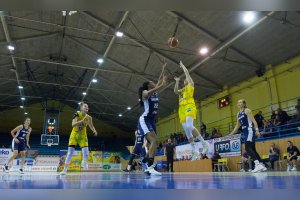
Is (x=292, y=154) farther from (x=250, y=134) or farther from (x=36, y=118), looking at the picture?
(x=36, y=118)

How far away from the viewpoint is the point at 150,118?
554 centimetres

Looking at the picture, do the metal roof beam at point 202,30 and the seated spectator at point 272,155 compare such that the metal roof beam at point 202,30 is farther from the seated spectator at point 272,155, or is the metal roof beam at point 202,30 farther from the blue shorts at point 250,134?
the blue shorts at point 250,134

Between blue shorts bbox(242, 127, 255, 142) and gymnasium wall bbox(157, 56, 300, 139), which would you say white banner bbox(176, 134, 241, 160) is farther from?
blue shorts bbox(242, 127, 255, 142)

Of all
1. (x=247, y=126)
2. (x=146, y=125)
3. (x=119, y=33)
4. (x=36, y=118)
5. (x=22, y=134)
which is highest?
(x=119, y=33)

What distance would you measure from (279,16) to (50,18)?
11.9 meters

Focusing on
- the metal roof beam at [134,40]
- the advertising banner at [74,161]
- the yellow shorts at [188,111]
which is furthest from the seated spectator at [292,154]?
the advertising banner at [74,161]

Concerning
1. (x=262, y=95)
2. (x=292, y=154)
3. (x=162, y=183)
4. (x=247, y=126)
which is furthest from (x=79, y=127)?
(x=262, y=95)

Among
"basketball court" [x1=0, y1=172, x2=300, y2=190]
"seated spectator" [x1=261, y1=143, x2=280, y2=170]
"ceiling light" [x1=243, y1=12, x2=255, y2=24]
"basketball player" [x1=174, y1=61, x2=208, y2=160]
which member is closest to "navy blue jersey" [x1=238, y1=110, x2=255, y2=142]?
"basketball player" [x1=174, y1=61, x2=208, y2=160]

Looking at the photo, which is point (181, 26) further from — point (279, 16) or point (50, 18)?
point (50, 18)

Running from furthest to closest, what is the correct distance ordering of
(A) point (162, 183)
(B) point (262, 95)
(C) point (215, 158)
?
(B) point (262, 95) < (C) point (215, 158) < (A) point (162, 183)

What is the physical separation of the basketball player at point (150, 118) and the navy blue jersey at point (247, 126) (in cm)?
261

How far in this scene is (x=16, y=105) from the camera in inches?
1308

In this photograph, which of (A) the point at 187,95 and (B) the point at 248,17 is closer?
(A) the point at 187,95

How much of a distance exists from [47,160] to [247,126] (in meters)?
23.4
